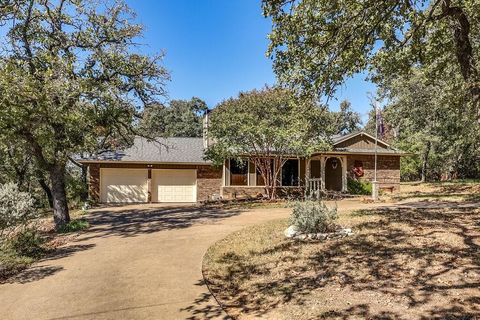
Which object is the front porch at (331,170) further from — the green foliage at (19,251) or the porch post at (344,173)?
the green foliage at (19,251)

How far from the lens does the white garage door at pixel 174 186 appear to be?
23.8 metres

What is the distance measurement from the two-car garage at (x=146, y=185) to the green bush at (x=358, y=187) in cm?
956

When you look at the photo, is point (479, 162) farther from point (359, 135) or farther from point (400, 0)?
point (400, 0)

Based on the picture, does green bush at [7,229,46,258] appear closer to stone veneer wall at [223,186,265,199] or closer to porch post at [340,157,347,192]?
stone veneer wall at [223,186,265,199]

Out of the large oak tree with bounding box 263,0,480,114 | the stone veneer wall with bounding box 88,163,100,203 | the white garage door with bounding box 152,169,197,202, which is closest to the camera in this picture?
the large oak tree with bounding box 263,0,480,114

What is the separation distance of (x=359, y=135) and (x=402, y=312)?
21464 millimetres


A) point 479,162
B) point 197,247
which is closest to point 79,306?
point 197,247

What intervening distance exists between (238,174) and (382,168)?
9158 millimetres

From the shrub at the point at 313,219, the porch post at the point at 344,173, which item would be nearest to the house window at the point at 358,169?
the porch post at the point at 344,173

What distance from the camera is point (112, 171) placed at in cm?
2322

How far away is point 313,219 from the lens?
896 centimetres

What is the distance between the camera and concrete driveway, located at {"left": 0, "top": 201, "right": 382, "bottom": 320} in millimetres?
5613

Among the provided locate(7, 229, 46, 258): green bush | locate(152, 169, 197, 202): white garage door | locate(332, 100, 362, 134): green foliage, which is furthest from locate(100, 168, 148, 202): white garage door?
locate(332, 100, 362, 134): green foliage

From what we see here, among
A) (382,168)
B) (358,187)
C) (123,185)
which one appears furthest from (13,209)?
(382,168)
